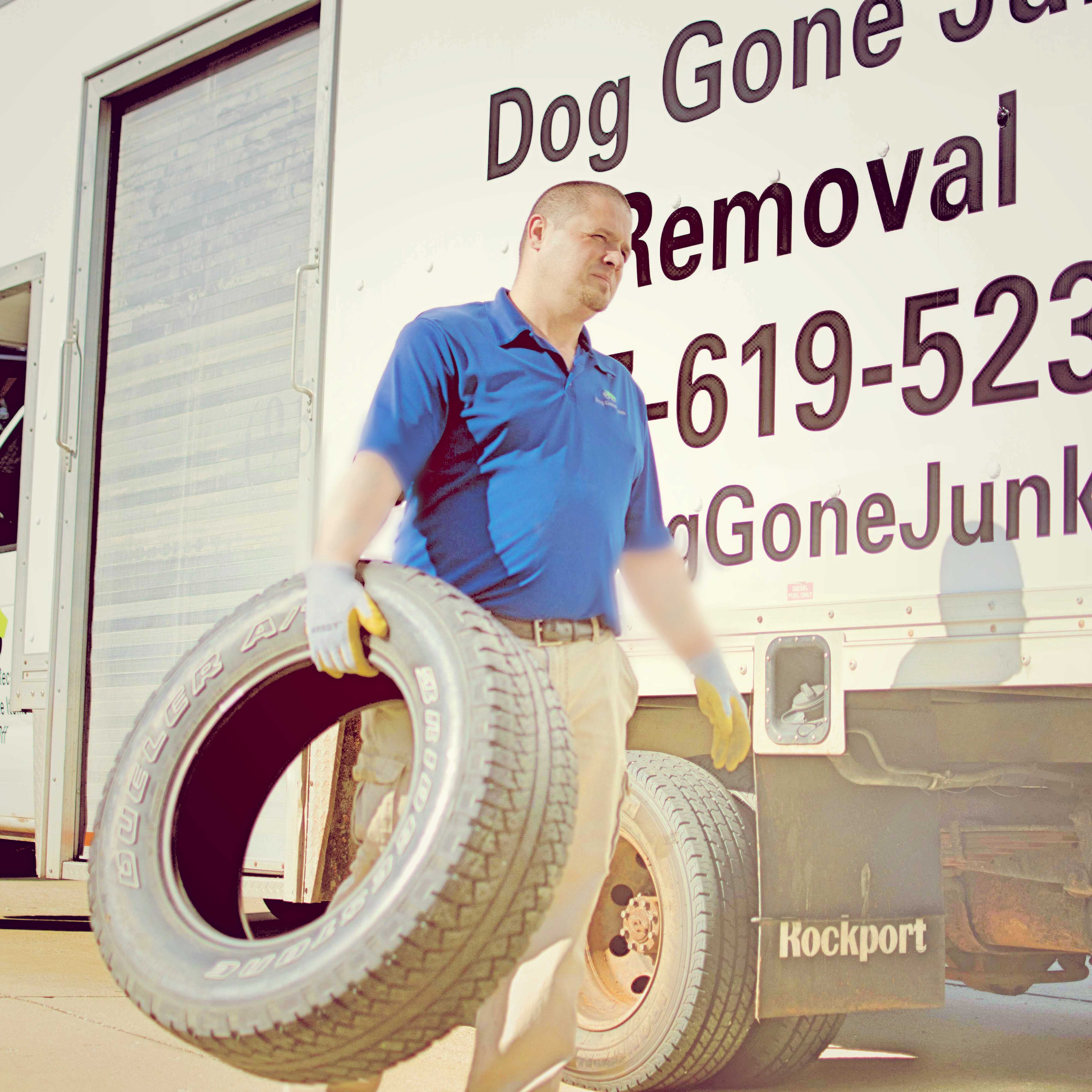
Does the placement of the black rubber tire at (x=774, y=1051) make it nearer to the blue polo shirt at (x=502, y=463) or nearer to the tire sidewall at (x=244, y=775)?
the blue polo shirt at (x=502, y=463)

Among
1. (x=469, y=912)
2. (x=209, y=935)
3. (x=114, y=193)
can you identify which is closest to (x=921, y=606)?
(x=469, y=912)

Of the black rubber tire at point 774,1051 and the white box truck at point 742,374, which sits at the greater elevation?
the white box truck at point 742,374

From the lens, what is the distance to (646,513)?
3.59 m

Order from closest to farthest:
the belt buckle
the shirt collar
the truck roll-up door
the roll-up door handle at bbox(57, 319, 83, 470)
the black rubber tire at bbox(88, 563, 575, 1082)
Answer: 1. the black rubber tire at bbox(88, 563, 575, 1082)
2. the belt buckle
3. the shirt collar
4. the truck roll-up door
5. the roll-up door handle at bbox(57, 319, 83, 470)

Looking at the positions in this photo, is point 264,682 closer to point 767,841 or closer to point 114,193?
point 767,841

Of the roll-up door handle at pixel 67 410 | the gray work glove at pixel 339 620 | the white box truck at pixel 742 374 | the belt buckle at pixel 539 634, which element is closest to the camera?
the gray work glove at pixel 339 620

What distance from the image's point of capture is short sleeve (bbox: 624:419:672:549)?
3.59 metres

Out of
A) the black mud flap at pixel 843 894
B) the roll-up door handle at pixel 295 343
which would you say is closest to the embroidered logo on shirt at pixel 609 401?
the black mud flap at pixel 843 894

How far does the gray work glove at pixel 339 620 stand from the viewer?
2.82 m

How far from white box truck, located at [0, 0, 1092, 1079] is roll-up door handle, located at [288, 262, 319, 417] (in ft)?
0.08

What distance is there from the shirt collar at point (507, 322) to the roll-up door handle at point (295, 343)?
1.88 meters

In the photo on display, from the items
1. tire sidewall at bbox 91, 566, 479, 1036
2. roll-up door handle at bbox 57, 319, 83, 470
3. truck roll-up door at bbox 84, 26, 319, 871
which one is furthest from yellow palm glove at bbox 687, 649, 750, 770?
roll-up door handle at bbox 57, 319, 83, 470

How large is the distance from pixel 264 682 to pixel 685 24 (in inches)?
91.3

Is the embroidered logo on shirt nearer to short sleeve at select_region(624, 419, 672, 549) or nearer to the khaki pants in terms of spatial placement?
short sleeve at select_region(624, 419, 672, 549)
